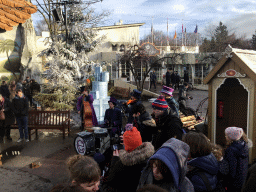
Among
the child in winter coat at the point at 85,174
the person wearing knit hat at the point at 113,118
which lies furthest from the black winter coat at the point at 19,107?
the child in winter coat at the point at 85,174

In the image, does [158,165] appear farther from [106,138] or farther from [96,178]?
[106,138]

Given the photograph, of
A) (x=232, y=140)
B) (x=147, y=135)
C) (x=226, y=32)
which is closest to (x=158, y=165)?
(x=232, y=140)

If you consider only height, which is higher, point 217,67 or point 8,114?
point 217,67

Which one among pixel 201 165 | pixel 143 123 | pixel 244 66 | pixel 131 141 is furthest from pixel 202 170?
pixel 244 66

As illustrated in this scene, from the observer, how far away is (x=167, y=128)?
334 centimetres

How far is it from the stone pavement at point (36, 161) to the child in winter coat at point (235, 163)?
333 cm

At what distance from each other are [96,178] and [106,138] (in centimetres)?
366

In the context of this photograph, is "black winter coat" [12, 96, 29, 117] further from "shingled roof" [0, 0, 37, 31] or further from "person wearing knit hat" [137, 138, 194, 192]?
"shingled roof" [0, 0, 37, 31]

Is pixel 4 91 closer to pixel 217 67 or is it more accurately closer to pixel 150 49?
pixel 217 67

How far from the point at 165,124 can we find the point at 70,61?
1037 cm

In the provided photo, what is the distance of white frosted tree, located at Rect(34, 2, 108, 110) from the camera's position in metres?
12.1

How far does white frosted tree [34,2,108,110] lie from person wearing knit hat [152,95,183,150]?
8987 mm

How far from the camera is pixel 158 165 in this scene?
178cm

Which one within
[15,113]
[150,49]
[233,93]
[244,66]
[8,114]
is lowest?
[8,114]
